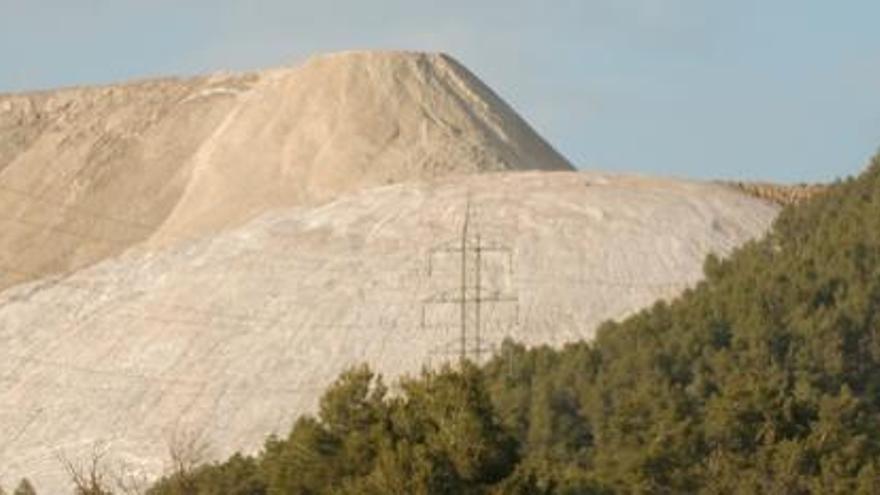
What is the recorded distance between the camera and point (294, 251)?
307 feet

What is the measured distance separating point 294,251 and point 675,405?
30632 mm

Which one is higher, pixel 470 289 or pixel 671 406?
pixel 470 289

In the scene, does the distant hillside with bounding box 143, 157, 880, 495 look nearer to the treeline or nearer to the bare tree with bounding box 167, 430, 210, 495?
the treeline

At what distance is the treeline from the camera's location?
168 feet

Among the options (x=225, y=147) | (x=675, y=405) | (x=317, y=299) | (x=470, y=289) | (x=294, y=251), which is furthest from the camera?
(x=225, y=147)

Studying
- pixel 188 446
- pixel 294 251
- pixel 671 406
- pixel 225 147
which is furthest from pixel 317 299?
pixel 225 147

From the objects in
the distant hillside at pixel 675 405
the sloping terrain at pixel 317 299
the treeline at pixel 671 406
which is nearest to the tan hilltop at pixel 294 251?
the sloping terrain at pixel 317 299

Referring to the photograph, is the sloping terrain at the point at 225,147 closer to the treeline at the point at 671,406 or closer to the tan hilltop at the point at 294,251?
the tan hilltop at the point at 294,251

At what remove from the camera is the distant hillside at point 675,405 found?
2013 inches

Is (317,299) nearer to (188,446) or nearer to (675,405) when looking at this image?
(188,446)

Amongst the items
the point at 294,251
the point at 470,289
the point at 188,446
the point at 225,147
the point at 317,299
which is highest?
the point at 225,147

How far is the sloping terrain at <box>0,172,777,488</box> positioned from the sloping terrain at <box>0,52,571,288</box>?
9.26 m

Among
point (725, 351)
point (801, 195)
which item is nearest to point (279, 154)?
point (801, 195)

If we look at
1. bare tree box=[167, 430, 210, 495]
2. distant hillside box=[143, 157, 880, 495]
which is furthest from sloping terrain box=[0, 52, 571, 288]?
distant hillside box=[143, 157, 880, 495]
